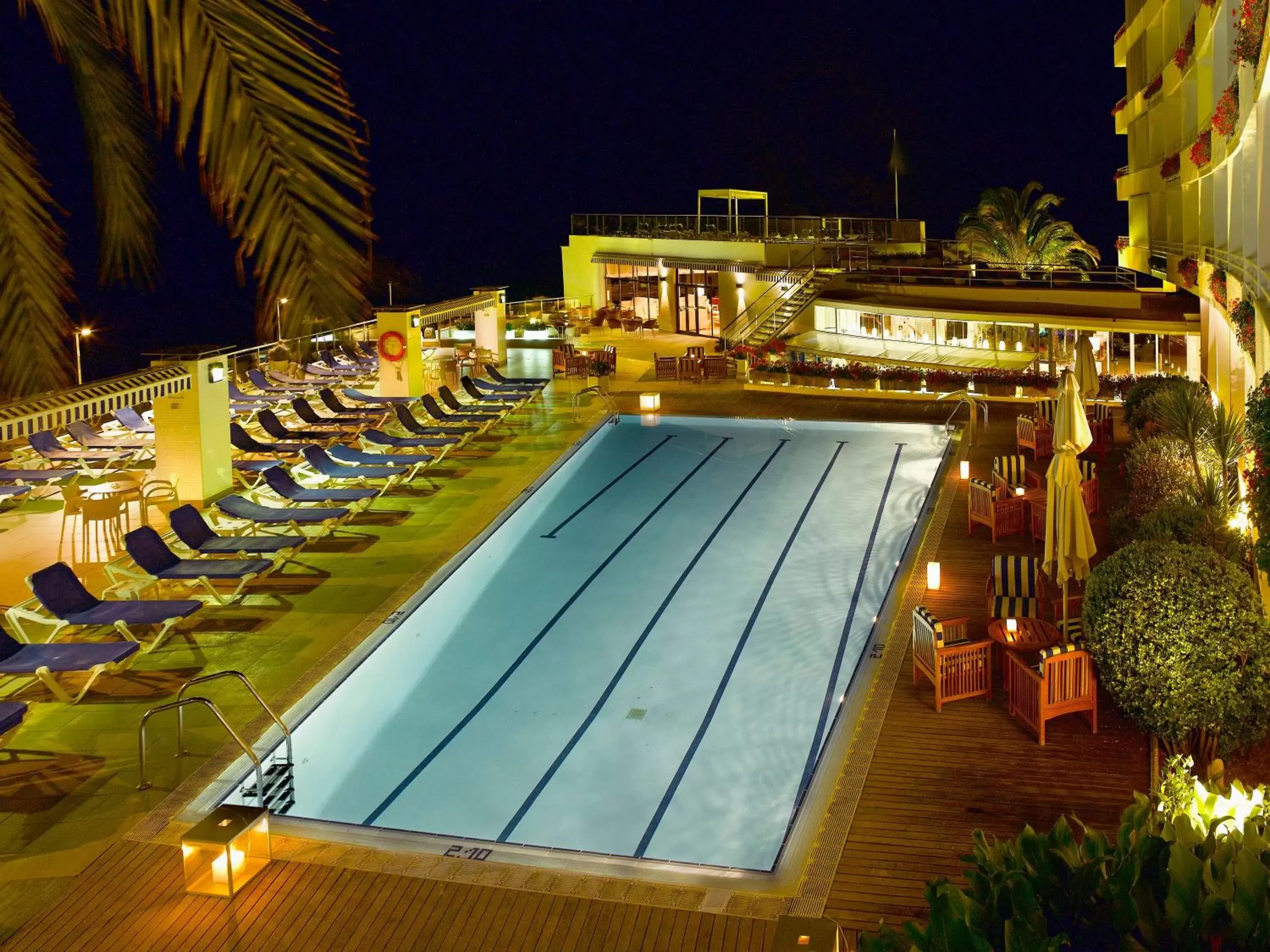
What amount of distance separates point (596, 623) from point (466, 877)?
5608 mm

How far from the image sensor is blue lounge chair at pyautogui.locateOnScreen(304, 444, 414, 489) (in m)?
14.3

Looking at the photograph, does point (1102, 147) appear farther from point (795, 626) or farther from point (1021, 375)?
point (795, 626)

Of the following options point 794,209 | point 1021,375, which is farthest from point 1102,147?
point 1021,375

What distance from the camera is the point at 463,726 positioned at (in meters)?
9.92

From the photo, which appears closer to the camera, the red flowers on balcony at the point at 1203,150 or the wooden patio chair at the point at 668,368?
the red flowers on balcony at the point at 1203,150

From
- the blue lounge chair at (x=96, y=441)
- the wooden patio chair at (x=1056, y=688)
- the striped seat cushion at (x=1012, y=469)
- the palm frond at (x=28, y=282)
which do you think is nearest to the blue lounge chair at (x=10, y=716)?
the palm frond at (x=28, y=282)

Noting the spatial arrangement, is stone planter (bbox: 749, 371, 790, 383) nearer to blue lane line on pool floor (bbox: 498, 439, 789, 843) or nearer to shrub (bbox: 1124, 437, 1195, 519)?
blue lane line on pool floor (bbox: 498, 439, 789, 843)

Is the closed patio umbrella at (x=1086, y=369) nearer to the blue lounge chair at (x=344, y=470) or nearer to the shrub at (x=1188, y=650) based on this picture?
the blue lounge chair at (x=344, y=470)

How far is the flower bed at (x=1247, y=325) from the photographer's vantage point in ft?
39.5

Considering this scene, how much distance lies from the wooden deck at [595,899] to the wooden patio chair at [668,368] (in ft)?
56.2

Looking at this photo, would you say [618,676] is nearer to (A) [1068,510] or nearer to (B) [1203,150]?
(A) [1068,510]

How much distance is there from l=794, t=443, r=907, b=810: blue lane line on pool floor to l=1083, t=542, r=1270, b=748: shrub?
218cm

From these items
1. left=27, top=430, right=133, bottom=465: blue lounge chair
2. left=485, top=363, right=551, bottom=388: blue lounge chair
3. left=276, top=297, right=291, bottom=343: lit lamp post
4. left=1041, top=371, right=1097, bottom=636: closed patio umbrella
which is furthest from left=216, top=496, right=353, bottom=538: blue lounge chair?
left=276, top=297, right=291, bottom=343: lit lamp post

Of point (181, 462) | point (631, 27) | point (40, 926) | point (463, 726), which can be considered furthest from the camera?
point (631, 27)
